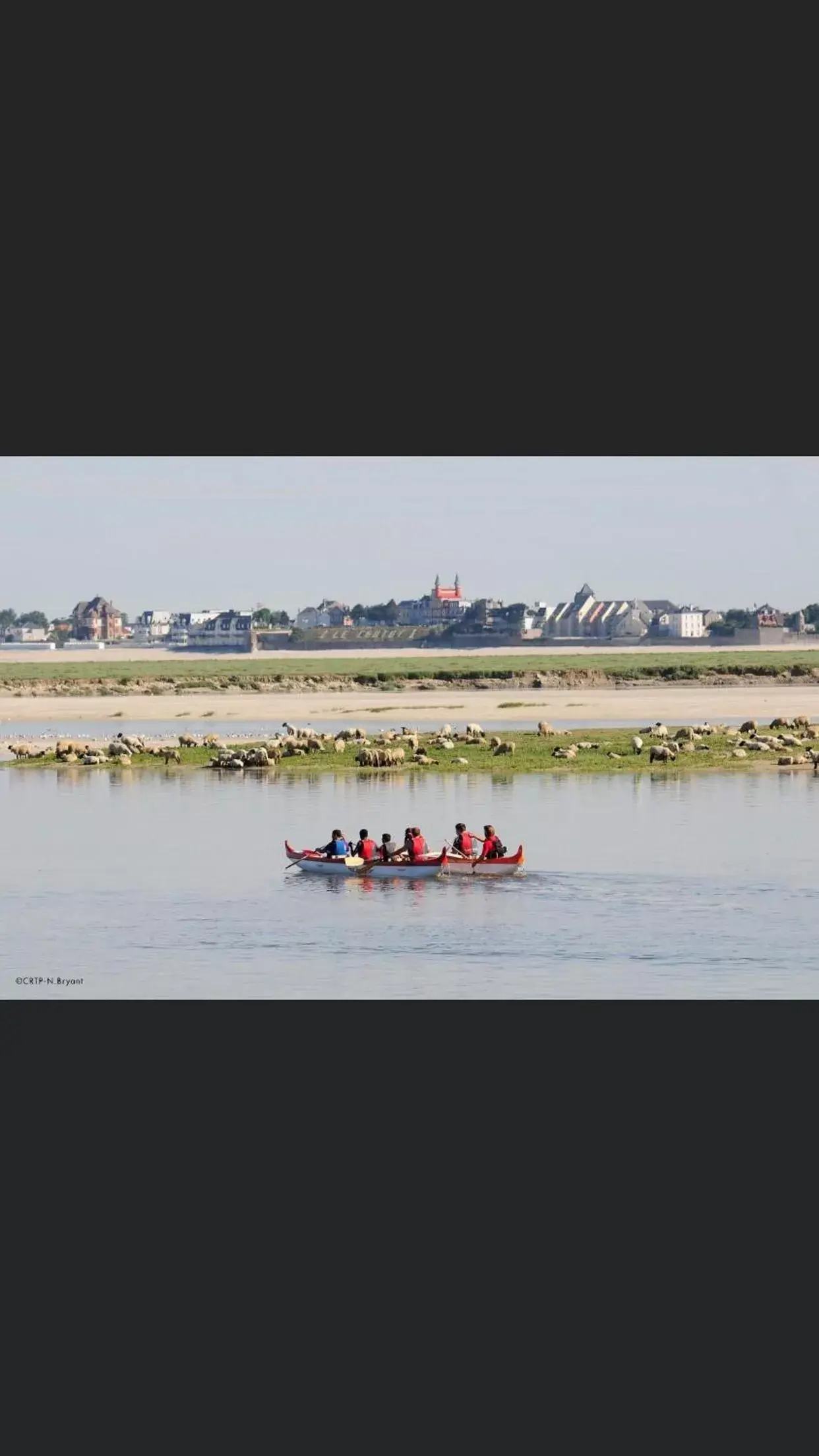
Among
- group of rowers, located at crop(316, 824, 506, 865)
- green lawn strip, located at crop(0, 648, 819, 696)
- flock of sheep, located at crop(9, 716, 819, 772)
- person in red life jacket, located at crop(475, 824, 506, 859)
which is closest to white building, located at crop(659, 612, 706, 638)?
green lawn strip, located at crop(0, 648, 819, 696)

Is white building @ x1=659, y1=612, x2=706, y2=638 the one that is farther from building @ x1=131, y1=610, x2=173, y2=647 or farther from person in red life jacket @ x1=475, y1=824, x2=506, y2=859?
person in red life jacket @ x1=475, y1=824, x2=506, y2=859

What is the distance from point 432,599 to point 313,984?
8917 cm

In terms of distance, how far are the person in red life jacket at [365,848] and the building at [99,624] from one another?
91.6 metres

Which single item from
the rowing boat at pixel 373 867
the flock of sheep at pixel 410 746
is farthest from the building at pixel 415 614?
the rowing boat at pixel 373 867

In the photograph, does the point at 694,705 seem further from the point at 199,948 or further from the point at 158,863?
the point at 199,948

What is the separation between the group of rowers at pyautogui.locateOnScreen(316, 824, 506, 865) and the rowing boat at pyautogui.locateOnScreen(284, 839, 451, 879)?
0.27 feet

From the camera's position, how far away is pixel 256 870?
31828 millimetres

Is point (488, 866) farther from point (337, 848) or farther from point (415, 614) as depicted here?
point (415, 614)

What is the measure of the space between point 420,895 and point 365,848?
1313mm

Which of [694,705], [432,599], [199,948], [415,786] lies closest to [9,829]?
[415,786]

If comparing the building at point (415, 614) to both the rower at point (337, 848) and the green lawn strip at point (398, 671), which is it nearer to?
the green lawn strip at point (398, 671)

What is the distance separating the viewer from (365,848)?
101 ft

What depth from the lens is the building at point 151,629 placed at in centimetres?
12062

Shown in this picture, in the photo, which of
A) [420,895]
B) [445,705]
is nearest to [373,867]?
[420,895]
